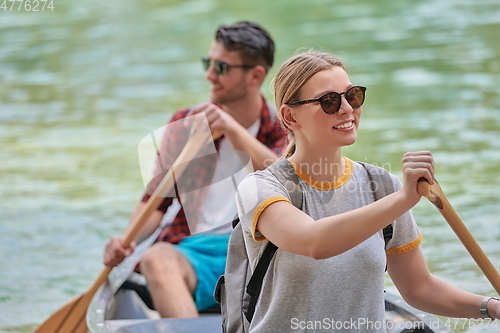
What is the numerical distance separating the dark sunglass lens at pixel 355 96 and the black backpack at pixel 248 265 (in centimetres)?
16

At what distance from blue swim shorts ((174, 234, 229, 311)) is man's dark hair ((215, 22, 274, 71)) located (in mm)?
861

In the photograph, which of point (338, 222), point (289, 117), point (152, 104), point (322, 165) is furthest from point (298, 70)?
point (152, 104)

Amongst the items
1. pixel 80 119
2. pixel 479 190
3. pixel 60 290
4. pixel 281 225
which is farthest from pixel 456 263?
pixel 80 119

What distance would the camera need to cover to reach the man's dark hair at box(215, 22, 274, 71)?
12.1ft

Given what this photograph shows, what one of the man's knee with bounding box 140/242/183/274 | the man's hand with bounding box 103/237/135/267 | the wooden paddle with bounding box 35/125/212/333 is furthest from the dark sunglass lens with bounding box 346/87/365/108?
the man's hand with bounding box 103/237/135/267

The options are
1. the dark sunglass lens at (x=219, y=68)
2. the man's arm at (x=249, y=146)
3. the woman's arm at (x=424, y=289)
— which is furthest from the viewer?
the dark sunglass lens at (x=219, y=68)

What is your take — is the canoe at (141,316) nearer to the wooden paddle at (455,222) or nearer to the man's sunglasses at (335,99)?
the wooden paddle at (455,222)

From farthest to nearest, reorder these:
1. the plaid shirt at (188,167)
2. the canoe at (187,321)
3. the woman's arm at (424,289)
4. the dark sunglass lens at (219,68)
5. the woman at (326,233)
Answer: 1. the dark sunglass lens at (219,68)
2. the plaid shirt at (188,167)
3. the canoe at (187,321)
4. the woman's arm at (424,289)
5. the woman at (326,233)

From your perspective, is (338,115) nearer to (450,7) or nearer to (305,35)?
(305,35)

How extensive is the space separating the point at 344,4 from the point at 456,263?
8.37 meters

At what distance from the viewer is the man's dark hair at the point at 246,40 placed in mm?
3695

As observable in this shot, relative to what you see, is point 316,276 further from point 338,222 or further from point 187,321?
point 187,321

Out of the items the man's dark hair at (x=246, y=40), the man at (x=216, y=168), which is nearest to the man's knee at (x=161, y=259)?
the man at (x=216, y=168)

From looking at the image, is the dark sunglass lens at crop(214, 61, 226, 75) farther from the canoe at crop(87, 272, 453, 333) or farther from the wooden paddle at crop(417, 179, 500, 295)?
the wooden paddle at crop(417, 179, 500, 295)
